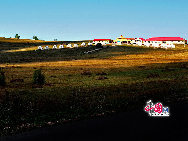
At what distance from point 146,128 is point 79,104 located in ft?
24.8

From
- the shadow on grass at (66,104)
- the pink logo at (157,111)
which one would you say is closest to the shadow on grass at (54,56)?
the shadow on grass at (66,104)

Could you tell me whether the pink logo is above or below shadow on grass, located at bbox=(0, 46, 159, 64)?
below

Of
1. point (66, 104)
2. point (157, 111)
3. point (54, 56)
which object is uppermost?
point (54, 56)

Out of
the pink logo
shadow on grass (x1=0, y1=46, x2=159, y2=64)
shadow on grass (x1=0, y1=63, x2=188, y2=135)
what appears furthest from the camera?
shadow on grass (x1=0, y1=46, x2=159, y2=64)

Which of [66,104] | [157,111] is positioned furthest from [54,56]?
[157,111]

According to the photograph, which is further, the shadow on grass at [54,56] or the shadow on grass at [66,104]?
the shadow on grass at [54,56]

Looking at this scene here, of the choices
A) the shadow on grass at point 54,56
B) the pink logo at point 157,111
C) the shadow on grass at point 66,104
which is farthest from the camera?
the shadow on grass at point 54,56

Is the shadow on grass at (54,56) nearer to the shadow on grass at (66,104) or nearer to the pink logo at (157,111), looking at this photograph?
the shadow on grass at (66,104)

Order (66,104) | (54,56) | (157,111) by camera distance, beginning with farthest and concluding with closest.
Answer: (54,56), (66,104), (157,111)

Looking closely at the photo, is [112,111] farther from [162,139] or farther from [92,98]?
[162,139]

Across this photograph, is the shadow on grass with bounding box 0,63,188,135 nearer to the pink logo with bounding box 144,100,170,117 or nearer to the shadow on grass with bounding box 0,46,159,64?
the pink logo with bounding box 144,100,170,117

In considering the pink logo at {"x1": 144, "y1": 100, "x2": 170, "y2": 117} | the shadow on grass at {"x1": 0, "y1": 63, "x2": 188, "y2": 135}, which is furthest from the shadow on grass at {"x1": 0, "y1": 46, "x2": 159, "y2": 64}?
the pink logo at {"x1": 144, "y1": 100, "x2": 170, "y2": 117}

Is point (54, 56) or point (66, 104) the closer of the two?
point (66, 104)

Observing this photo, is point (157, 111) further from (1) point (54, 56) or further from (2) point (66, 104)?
(1) point (54, 56)
